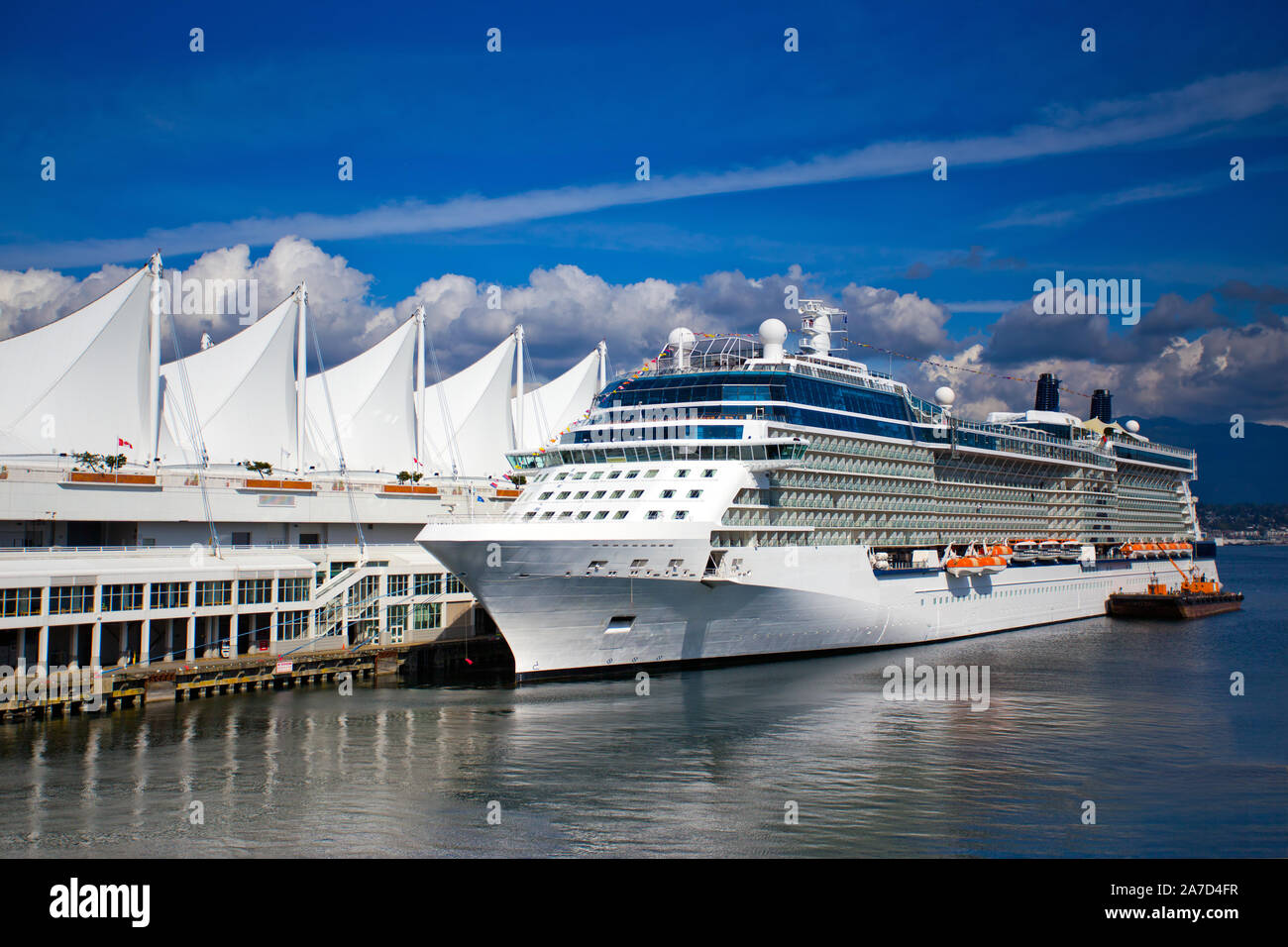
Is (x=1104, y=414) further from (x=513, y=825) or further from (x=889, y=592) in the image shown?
(x=513, y=825)

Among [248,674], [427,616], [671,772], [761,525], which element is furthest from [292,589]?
[671,772]

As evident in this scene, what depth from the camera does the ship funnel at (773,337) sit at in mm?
41062

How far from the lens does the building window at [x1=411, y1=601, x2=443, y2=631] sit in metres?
41.6

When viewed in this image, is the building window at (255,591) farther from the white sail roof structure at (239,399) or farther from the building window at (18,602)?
the white sail roof structure at (239,399)

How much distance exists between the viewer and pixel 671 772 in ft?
72.1

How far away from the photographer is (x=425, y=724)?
2764 centimetres

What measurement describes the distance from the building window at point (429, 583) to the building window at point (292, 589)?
4.94 metres

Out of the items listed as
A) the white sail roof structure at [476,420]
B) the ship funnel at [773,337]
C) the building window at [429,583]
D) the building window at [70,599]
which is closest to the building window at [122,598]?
the building window at [70,599]

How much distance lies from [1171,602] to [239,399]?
52.1 m

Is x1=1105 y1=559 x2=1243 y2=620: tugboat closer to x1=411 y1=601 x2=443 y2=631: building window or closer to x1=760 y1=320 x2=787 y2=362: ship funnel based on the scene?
x1=760 y1=320 x2=787 y2=362: ship funnel

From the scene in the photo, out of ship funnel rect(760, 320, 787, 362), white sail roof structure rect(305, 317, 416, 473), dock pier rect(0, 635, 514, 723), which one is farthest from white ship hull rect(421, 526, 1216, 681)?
white sail roof structure rect(305, 317, 416, 473)

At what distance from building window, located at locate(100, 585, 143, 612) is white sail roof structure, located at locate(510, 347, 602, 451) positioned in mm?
43846

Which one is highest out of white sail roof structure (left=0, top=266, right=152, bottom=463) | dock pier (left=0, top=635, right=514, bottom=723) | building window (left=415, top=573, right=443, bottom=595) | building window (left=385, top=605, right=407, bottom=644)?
white sail roof structure (left=0, top=266, right=152, bottom=463)
